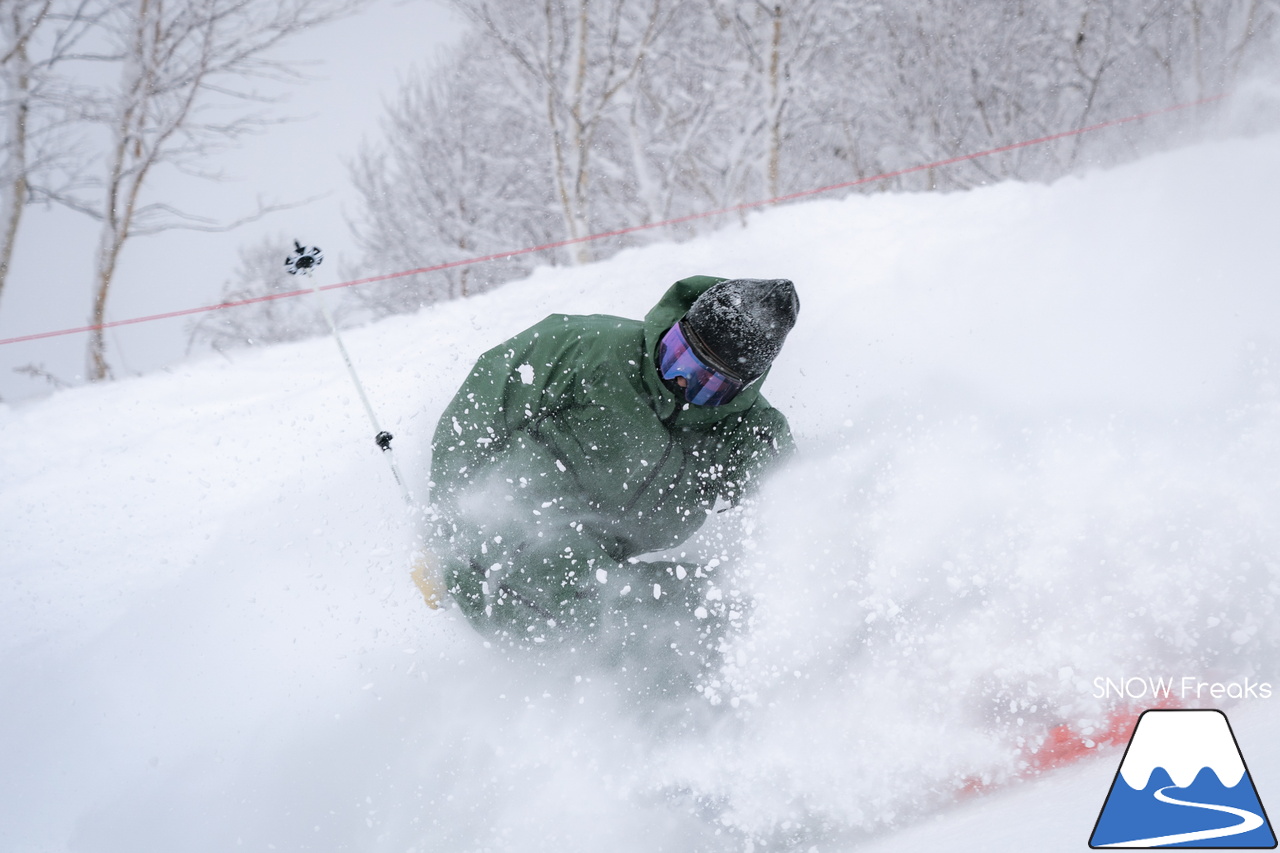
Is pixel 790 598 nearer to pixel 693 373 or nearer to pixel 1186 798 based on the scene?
pixel 693 373

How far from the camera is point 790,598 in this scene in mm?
2529

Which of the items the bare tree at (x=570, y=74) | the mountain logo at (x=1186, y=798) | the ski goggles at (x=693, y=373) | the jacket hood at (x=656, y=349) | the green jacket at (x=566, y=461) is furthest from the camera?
the bare tree at (x=570, y=74)

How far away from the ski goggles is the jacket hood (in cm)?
3

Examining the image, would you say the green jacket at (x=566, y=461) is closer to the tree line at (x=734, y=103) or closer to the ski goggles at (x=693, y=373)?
the ski goggles at (x=693, y=373)

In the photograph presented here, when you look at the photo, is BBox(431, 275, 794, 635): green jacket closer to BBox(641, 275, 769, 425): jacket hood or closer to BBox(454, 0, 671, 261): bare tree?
BBox(641, 275, 769, 425): jacket hood

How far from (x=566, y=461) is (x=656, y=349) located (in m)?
0.50

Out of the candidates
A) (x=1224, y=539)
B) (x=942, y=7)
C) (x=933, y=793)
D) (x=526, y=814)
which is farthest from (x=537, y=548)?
(x=942, y=7)

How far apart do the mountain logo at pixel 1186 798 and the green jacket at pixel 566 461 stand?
4.27 feet

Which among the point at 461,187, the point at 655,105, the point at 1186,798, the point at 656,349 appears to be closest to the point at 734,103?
the point at 655,105

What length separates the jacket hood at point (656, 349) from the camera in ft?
7.41

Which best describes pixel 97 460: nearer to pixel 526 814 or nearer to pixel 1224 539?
pixel 526 814

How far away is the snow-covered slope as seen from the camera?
2189 mm

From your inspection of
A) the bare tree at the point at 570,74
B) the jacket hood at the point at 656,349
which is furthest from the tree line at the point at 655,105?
the jacket hood at the point at 656,349

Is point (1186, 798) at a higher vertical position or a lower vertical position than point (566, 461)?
lower
